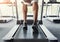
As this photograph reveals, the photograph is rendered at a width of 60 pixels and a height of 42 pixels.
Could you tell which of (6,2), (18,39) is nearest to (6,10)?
(6,2)

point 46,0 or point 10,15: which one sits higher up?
point 46,0

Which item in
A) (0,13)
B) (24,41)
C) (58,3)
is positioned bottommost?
(24,41)

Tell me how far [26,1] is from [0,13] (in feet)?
9.45

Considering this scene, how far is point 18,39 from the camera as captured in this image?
6.63ft

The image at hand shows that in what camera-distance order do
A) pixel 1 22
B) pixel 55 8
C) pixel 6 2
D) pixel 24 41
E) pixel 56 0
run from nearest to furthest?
pixel 24 41, pixel 1 22, pixel 6 2, pixel 56 0, pixel 55 8

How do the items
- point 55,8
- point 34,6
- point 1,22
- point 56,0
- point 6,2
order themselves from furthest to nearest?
point 55,8
point 56,0
point 6,2
point 1,22
point 34,6

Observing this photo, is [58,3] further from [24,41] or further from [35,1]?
[24,41]

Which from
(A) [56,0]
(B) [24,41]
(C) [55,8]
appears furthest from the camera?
(C) [55,8]

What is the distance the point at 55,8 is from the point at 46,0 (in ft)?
1.87

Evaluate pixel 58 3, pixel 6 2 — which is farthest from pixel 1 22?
pixel 58 3

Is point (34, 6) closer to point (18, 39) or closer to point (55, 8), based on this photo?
point (18, 39)

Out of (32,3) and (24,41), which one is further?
(32,3)

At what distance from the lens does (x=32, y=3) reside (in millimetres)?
2605

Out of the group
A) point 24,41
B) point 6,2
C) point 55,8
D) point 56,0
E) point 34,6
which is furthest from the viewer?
point 55,8
